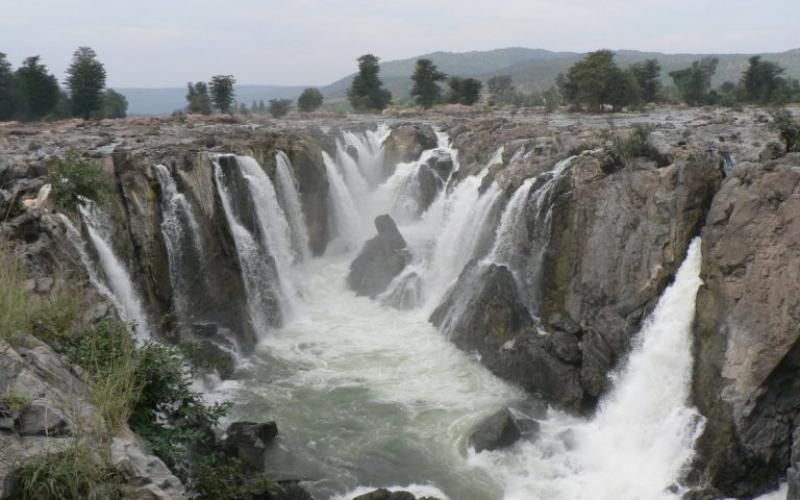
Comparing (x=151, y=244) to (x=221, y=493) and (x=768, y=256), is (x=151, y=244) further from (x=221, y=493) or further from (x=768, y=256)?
(x=768, y=256)

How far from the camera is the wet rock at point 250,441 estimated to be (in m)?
12.0

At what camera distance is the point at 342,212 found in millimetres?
27359

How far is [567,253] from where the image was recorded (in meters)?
17.0

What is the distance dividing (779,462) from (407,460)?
22.6 feet

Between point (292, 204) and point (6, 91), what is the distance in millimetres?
33294

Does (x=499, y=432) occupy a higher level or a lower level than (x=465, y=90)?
lower

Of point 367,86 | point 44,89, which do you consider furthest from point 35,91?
point 367,86

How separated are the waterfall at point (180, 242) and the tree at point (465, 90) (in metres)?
47.3

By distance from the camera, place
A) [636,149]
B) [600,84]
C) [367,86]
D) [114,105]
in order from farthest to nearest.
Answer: [367,86]
[114,105]
[600,84]
[636,149]

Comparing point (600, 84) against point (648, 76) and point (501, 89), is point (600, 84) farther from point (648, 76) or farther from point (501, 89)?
point (501, 89)

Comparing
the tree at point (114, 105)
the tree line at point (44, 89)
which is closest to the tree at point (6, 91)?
the tree line at point (44, 89)

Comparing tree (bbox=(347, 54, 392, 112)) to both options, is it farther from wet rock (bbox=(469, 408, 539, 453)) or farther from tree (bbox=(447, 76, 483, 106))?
wet rock (bbox=(469, 408, 539, 453))

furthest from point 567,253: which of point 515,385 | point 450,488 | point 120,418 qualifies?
point 120,418

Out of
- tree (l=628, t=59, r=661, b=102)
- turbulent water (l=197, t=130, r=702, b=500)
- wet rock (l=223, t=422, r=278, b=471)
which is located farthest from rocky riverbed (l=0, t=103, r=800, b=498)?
tree (l=628, t=59, r=661, b=102)
